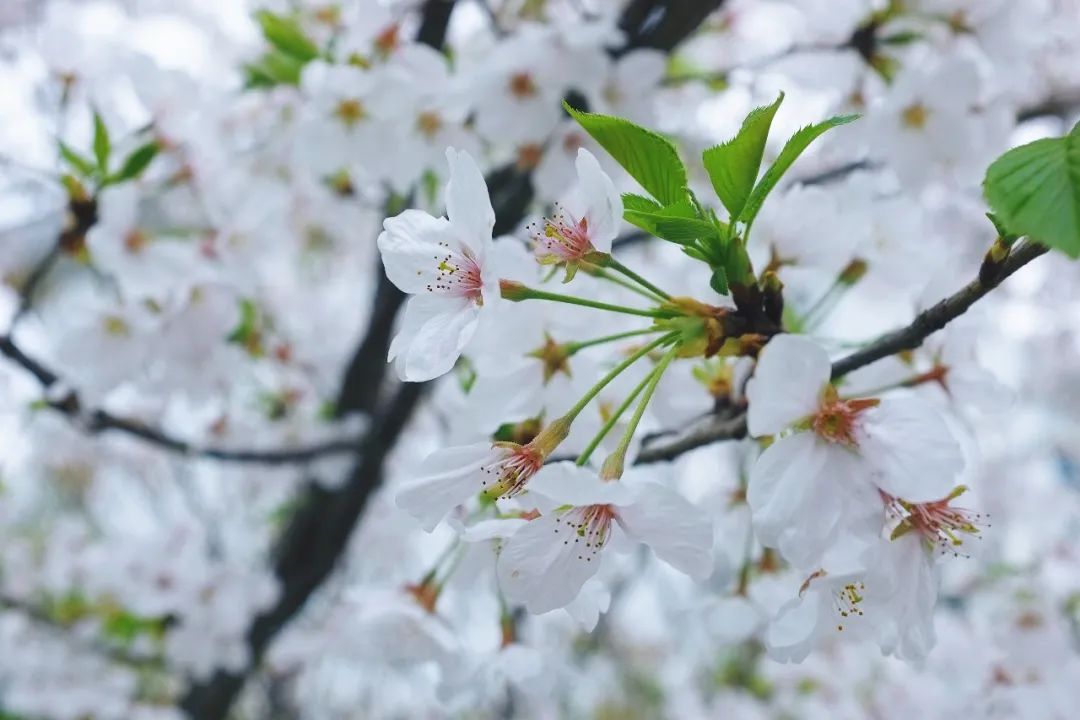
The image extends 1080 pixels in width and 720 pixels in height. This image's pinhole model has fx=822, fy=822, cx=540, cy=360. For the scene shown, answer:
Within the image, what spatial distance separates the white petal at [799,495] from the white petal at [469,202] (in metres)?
0.28

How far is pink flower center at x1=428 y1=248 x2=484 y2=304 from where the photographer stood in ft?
2.32

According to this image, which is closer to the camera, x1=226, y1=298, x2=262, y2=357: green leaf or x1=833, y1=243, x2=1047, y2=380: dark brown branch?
x1=833, y1=243, x2=1047, y2=380: dark brown branch

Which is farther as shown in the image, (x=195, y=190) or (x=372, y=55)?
(x=195, y=190)

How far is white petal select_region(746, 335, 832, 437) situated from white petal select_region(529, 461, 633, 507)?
121mm

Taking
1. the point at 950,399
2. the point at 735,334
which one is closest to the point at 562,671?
the point at 950,399

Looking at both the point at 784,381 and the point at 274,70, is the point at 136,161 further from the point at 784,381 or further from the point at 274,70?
the point at 784,381

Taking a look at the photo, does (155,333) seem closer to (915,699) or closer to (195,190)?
(195,190)

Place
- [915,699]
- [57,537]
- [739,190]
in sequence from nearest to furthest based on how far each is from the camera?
[739,190] < [915,699] < [57,537]

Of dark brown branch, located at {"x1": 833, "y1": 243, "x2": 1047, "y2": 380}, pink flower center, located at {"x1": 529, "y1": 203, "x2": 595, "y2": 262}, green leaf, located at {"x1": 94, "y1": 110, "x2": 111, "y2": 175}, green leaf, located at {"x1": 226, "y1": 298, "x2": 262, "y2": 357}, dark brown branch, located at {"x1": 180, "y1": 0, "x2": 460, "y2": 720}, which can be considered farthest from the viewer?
dark brown branch, located at {"x1": 180, "y1": 0, "x2": 460, "y2": 720}

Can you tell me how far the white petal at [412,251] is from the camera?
72cm

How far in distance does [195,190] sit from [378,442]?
0.72 m

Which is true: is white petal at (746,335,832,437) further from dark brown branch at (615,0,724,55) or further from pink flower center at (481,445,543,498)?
dark brown branch at (615,0,724,55)

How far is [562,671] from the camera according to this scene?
1.36m

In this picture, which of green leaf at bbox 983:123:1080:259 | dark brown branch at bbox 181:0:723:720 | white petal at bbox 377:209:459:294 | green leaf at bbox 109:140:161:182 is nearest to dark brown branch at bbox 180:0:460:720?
dark brown branch at bbox 181:0:723:720
